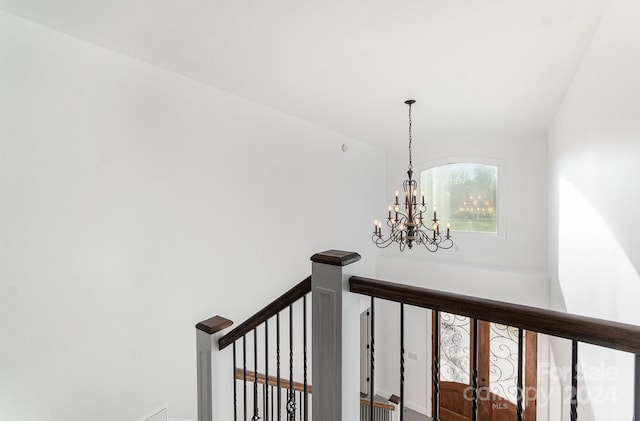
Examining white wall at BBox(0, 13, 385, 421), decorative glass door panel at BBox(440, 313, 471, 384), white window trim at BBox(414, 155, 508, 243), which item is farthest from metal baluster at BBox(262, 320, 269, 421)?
white window trim at BBox(414, 155, 508, 243)

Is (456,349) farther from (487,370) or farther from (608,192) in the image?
(608,192)

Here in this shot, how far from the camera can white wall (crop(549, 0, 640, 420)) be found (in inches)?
57.9

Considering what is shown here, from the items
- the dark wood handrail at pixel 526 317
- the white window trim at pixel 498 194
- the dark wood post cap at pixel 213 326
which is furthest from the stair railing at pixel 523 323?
the white window trim at pixel 498 194

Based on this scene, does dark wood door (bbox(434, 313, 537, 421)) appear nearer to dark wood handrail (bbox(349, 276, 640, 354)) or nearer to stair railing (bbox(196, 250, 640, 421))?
stair railing (bbox(196, 250, 640, 421))

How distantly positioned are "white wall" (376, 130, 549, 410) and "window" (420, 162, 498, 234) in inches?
6.1

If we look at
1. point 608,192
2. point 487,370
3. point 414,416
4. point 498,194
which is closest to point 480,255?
point 498,194

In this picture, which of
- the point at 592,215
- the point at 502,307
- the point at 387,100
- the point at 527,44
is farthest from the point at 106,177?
the point at 592,215

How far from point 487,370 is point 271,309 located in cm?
557

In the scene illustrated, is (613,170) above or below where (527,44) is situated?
below

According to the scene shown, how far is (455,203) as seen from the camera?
590 cm

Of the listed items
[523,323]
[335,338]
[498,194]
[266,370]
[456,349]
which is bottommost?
[456,349]

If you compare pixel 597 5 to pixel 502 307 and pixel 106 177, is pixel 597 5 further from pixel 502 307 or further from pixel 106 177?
pixel 106 177

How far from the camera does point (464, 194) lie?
580 centimetres

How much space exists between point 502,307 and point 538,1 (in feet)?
6.00
